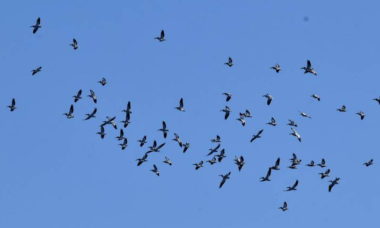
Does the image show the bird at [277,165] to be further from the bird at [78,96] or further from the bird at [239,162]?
the bird at [78,96]

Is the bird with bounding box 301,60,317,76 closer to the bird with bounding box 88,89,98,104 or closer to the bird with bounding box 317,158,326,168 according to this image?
the bird with bounding box 317,158,326,168

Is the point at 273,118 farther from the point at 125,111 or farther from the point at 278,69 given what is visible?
the point at 125,111

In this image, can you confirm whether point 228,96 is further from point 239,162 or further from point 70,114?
point 70,114

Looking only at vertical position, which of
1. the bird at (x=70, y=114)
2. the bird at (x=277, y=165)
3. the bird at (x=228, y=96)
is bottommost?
the bird at (x=277, y=165)

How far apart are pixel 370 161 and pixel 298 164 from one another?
10.2m

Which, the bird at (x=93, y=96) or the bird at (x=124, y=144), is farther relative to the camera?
the bird at (x=124, y=144)

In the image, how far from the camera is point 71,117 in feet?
465

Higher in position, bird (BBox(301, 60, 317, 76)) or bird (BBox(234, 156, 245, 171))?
bird (BBox(301, 60, 317, 76))

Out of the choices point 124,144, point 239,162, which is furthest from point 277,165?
point 124,144

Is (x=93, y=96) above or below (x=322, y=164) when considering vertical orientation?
above

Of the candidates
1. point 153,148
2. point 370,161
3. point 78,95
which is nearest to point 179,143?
point 153,148

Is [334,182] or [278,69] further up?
[278,69]

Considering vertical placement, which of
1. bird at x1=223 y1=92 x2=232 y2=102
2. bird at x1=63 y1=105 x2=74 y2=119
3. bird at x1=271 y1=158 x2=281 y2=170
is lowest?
bird at x1=271 y1=158 x2=281 y2=170

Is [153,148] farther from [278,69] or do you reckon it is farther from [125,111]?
[278,69]
